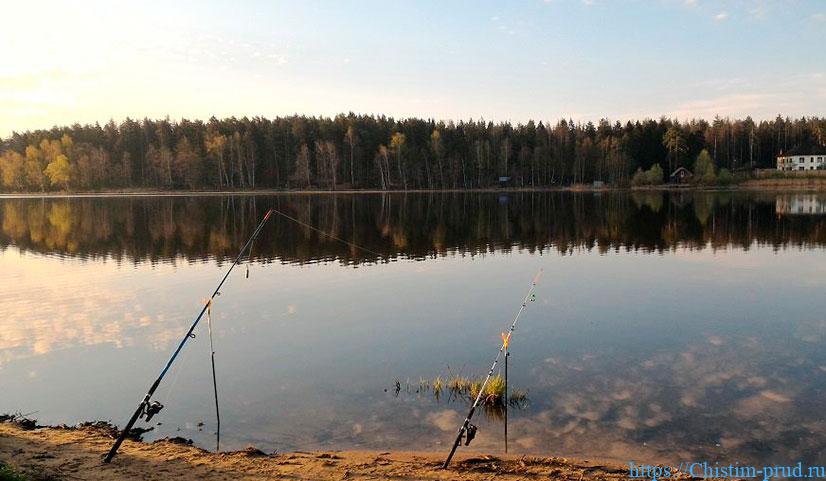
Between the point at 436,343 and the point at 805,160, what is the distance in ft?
494

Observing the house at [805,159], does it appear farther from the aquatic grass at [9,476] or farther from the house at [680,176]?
the aquatic grass at [9,476]

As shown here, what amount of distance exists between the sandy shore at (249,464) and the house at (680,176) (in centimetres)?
14444

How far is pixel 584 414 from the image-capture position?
38.7ft

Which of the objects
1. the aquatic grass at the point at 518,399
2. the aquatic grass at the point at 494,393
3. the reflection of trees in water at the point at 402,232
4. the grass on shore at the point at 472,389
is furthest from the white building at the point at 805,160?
the aquatic grass at the point at 494,393

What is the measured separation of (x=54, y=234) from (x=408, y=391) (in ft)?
150

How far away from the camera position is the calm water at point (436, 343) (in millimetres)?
11312

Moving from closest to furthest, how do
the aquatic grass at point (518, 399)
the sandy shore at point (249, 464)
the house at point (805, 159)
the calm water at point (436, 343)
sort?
the sandy shore at point (249, 464)
the calm water at point (436, 343)
the aquatic grass at point (518, 399)
the house at point (805, 159)

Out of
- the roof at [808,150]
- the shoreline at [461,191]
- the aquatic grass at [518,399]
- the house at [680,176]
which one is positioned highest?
the roof at [808,150]

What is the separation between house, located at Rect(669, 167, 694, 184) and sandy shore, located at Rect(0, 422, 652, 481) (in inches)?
5687

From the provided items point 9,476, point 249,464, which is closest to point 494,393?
point 249,464

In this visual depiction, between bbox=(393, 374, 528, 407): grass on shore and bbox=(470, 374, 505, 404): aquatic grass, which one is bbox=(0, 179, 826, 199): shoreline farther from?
bbox=(470, 374, 505, 404): aquatic grass

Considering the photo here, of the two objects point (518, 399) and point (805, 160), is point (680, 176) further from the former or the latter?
point (518, 399)

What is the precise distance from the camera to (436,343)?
55.7ft

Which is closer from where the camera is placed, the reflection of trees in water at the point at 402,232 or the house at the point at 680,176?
the reflection of trees in water at the point at 402,232
